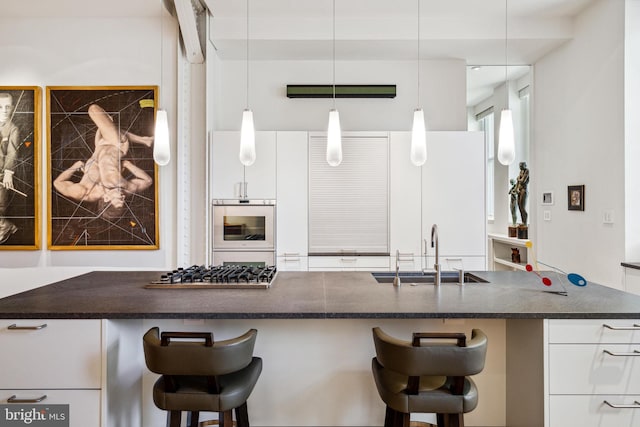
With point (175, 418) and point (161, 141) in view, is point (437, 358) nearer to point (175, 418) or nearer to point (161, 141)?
point (175, 418)

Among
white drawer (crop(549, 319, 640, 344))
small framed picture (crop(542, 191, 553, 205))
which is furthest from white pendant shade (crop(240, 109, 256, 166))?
small framed picture (crop(542, 191, 553, 205))

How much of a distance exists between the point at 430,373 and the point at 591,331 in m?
0.79

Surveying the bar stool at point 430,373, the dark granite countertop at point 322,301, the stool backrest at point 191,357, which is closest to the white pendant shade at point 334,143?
the dark granite countertop at point 322,301

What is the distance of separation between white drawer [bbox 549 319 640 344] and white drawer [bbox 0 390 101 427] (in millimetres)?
1966

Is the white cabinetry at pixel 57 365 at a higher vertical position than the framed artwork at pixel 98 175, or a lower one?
lower

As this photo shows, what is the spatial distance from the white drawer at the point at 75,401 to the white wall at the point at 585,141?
11.7 feet

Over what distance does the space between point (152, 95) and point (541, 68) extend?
394cm

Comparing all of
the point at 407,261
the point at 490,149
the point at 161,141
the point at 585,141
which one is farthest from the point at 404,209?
the point at 490,149

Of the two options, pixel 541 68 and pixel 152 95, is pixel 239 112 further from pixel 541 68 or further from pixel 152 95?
pixel 541 68

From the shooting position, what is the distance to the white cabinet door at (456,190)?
369 centimetres

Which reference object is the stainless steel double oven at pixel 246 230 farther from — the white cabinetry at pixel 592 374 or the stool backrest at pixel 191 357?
the white cabinetry at pixel 592 374

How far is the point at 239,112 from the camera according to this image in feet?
13.6

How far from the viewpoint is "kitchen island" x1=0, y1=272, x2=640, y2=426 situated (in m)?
1.66

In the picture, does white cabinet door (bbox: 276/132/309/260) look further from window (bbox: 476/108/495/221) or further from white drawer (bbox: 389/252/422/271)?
window (bbox: 476/108/495/221)
